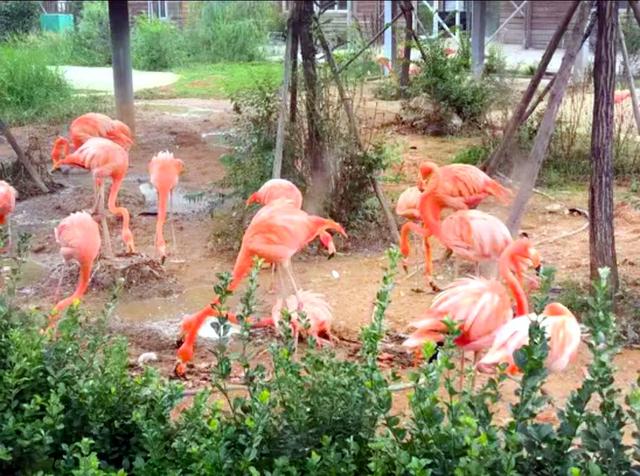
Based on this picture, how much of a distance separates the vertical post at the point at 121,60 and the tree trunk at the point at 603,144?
6065 millimetres

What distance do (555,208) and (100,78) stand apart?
763 cm

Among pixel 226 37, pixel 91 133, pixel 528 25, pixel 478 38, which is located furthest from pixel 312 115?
pixel 528 25

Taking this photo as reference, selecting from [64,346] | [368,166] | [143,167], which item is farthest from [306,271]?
[143,167]

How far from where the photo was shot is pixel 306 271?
4.98 m

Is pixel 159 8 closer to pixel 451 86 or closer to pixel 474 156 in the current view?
pixel 451 86

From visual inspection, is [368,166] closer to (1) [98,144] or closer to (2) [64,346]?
(1) [98,144]

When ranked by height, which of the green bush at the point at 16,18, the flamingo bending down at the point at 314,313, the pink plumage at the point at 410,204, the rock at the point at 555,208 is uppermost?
the green bush at the point at 16,18

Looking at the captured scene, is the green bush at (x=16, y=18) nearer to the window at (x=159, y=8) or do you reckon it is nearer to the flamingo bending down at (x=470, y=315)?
the flamingo bending down at (x=470, y=315)

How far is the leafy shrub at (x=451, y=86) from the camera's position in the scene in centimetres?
900

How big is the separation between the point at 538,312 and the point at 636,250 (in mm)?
3376

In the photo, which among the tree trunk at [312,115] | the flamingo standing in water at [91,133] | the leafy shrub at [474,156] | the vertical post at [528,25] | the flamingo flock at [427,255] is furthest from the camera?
the vertical post at [528,25]

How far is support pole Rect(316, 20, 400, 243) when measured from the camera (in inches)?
206

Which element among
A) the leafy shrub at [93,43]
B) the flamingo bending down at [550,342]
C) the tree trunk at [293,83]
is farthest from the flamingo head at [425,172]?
the leafy shrub at [93,43]

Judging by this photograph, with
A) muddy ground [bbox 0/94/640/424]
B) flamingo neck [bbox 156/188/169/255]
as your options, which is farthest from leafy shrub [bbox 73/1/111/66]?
flamingo neck [bbox 156/188/169/255]
